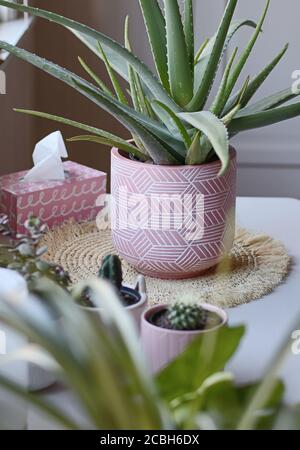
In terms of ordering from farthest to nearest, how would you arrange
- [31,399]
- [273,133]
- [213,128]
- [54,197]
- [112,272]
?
[273,133], [54,197], [213,128], [112,272], [31,399]

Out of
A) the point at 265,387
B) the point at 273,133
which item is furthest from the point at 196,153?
the point at 273,133

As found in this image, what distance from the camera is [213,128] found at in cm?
103

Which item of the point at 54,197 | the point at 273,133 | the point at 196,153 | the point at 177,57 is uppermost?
the point at 177,57

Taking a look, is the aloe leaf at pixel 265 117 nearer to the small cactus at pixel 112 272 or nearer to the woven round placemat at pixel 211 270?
the woven round placemat at pixel 211 270

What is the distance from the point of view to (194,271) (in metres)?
1.16

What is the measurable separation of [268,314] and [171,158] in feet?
0.76

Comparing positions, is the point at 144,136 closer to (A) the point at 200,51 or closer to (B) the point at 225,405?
(A) the point at 200,51

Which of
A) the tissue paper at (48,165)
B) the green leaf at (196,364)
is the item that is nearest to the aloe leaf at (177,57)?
the tissue paper at (48,165)

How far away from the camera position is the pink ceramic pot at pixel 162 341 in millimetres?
815

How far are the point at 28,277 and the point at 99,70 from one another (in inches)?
61.8

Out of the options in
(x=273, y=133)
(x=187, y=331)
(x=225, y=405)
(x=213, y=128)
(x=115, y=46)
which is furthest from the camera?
(x=273, y=133)

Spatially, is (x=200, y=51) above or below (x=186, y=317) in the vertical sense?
above

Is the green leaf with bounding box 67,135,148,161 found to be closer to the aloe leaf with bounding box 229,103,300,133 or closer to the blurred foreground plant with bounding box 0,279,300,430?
the aloe leaf with bounding box 229,103,300,133

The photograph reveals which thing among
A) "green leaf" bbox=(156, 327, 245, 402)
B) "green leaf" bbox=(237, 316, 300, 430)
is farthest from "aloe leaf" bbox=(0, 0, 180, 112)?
"green leaf" bbox=(237, 316, 300, 430)
